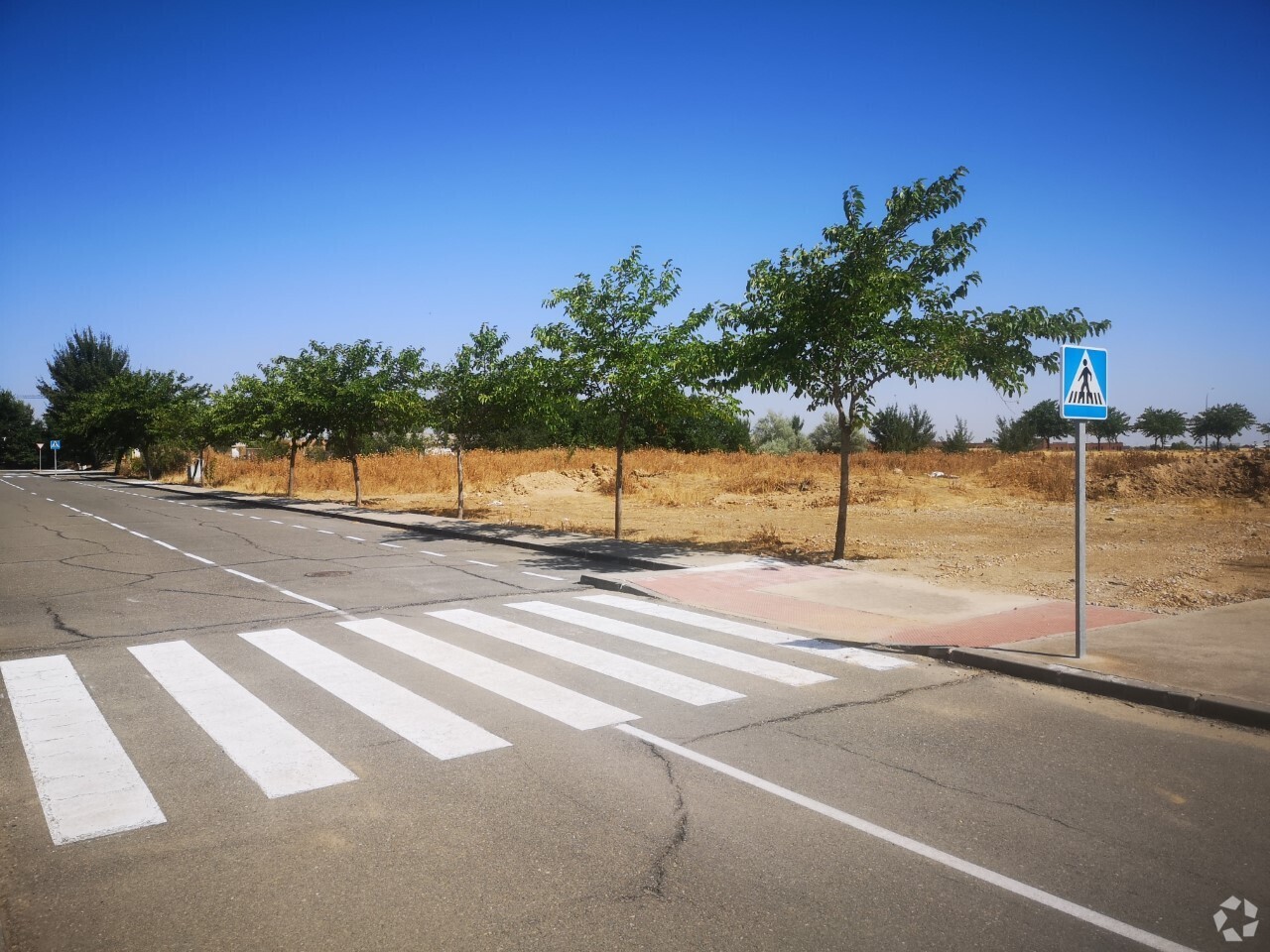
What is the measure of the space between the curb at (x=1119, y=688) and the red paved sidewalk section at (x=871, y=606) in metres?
0.43

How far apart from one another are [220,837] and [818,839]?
298 cm

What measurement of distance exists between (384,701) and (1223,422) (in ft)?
278

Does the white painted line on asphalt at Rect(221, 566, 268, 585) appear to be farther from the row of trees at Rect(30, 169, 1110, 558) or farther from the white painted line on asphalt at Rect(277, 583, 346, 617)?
the row of trees at Rect(30, 169, 1110, 558)

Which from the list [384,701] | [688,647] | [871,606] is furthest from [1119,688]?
[384,701]

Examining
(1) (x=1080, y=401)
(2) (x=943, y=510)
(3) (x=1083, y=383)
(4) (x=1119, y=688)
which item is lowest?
(4) (x=1119, y=688)

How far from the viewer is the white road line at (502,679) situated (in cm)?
614

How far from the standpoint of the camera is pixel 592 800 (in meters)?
4.66

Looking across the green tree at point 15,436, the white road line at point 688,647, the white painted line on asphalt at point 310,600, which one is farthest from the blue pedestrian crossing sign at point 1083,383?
the green tree at point 15,436

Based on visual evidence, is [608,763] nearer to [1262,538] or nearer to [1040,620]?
[1040,620]

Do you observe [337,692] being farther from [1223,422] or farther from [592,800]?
[1223,422]

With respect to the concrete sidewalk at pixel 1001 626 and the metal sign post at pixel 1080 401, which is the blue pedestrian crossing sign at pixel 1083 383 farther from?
the concrete sidewalk at pixel 1001 626

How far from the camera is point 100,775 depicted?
16.6 feet

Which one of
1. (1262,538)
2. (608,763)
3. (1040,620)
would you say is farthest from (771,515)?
(608,763)
